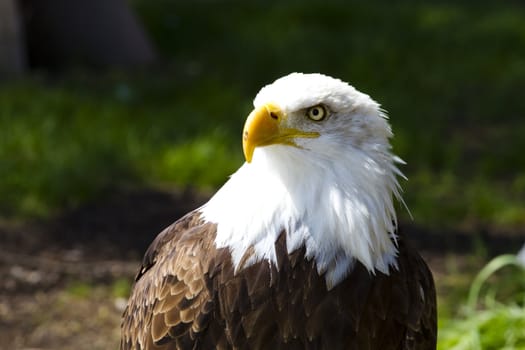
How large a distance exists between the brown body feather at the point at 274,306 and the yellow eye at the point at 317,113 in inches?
14.7

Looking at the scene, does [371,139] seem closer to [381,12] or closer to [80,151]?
[80,151]

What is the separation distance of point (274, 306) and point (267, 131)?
54 cm

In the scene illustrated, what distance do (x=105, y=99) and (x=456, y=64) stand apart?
3.58 meters

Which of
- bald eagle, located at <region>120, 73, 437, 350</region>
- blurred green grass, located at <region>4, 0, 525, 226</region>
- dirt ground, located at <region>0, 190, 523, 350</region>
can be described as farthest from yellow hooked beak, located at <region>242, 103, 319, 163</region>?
blurred green grass, located at <region>4, 0, 525, 226</region>

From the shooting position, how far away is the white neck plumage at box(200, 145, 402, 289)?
274 centimetres

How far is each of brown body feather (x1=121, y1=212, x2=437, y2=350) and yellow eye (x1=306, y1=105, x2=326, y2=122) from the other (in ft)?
1.22

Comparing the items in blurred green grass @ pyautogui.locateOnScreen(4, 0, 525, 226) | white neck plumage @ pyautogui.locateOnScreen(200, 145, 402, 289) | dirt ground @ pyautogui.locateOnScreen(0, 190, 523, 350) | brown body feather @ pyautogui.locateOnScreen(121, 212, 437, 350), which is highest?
blurred green grass @ pyautogui.locateOnScreen(4, 0, 525, 226)

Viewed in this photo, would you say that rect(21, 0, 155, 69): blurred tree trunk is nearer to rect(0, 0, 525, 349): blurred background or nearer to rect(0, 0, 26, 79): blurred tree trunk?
rect(0, 0, 525, 349): blurred background

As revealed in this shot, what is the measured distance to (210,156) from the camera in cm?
616

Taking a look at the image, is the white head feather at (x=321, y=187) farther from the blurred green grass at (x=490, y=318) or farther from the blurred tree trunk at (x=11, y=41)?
the blurred tree trunk at (x=11, y=41)

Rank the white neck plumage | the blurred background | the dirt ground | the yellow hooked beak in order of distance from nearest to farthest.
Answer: the yellow hooked beak → the white neck plumage → the dirt ground → the blurred background

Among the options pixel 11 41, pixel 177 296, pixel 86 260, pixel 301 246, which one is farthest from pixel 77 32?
pixel 301 246

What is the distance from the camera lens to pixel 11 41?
731cm

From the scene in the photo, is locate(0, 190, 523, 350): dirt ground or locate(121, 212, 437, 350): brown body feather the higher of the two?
locate(0, 190, 523, 350): dirt ground
